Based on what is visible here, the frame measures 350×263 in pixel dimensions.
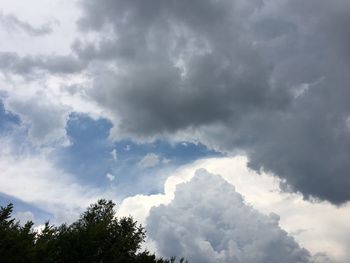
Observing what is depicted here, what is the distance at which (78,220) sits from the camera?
74875 millimetres

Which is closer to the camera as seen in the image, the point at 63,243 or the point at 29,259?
the point at 29,259

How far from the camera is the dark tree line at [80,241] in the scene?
51.7 meters

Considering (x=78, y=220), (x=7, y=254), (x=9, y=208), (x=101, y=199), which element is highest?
(x=101, y=199)

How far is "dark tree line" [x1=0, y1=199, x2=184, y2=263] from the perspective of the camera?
51688mm

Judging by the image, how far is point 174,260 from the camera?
8944 cm

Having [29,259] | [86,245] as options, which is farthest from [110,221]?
[29,259]

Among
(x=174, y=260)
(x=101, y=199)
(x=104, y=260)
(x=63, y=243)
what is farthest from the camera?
(x=174, y=260)

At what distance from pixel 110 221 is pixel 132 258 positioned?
6.78m

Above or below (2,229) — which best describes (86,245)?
above

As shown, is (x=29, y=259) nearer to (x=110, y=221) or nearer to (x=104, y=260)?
(x=104, y=260)

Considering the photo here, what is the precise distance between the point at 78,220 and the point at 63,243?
527 inches

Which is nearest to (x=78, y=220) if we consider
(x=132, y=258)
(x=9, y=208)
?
(x=132, y=258)

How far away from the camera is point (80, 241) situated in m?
61.5

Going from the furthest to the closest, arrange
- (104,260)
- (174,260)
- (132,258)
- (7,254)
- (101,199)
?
1. (174,260)
2. (101,199)
3. (132,258)
4. (104,260)
5. (7,254)
